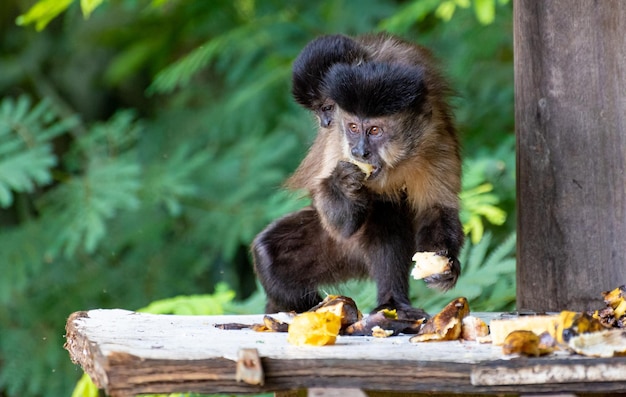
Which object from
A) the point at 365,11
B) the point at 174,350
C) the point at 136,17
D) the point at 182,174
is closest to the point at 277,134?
the point at 182,174

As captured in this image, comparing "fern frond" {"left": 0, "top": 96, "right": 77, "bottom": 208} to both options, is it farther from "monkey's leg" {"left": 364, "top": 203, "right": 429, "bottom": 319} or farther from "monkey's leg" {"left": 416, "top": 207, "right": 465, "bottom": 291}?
"monkey's leg" {"left": 416, "top": 207, "right": 465, "bottom": 291}

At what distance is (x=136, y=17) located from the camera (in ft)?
34.1

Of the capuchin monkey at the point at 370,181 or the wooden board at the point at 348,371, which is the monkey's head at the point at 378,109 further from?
the wooden board at the point at 348,371

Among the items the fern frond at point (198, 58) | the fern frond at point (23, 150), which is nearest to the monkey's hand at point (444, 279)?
the fern frond at point (23, 150)

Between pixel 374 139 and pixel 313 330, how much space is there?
55.8 inches

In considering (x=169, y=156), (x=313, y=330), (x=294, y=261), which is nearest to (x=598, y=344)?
(x=313, y=330)

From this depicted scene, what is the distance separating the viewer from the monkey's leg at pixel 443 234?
445 cm

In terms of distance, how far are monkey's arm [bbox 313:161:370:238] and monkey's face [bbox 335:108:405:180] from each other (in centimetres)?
8

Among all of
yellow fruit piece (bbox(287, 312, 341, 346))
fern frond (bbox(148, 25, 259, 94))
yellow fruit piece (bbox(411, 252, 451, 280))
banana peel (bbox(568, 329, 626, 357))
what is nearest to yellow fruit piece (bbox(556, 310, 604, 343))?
banana peel (bbox(568, 329, 626, 357))

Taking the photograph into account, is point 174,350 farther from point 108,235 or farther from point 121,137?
point 108,235

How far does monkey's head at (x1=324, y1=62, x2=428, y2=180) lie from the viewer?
4.41 meters

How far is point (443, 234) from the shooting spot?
456 cm

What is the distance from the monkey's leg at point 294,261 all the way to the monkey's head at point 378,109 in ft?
1.89

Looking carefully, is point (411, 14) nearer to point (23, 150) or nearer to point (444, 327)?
point (23, 150)
